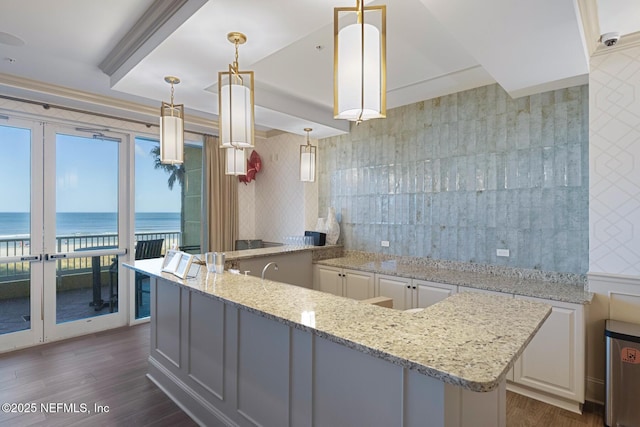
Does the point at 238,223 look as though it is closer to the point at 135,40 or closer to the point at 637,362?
the point at 135,40

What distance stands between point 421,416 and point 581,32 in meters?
2.30

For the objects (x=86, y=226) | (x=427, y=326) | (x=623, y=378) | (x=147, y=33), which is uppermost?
(x=147, y=33)

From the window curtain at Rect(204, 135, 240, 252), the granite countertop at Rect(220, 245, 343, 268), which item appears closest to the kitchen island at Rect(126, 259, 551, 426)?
the granite countertop at Rect(220, 245, 343, 268)

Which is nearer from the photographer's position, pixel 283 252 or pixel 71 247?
pixel 283 252

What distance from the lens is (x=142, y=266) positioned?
283 cm

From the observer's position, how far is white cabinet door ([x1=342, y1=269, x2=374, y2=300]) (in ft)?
11.9

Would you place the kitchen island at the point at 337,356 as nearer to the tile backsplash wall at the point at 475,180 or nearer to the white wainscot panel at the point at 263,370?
the white wainscot panel at the point at 263,370

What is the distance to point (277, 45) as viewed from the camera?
2.15 metres

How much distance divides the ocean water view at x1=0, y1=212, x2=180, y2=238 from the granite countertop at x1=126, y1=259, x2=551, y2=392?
9.44 ft

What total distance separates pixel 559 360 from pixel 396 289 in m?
1.40

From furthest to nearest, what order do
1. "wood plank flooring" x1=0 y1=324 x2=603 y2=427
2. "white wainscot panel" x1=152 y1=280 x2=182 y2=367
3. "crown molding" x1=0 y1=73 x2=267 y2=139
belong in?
1. "crown molding" x1=0 y1=73 x2=267 y2=139
2. "white wainscot panel" x1=152 y1=280 x2=182 y2=367
3. "wood plank flooring" x1=0 y1=324 x2=603 y2=427

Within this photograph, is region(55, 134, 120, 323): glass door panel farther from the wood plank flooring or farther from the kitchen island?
the kitchen island

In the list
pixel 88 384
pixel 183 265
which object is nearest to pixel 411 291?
pixel 183 265

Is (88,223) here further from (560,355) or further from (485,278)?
(560,355)
